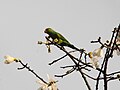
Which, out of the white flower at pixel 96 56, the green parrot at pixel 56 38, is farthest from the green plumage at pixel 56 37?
the white flower at pixel 96 56

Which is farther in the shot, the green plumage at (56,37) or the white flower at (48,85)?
the white flower at (48,85)

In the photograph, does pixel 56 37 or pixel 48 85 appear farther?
pixel 48 85

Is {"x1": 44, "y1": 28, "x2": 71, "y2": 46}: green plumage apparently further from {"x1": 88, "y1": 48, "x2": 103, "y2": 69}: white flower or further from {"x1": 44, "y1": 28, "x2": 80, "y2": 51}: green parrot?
{"x1": 88, "y1": 48, "x2": 103, "y2": 69}: white flower

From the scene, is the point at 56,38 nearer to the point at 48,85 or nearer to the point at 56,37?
the point at 56,37

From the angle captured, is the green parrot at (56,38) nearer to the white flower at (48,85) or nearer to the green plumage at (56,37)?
the green plumage at (56,37)

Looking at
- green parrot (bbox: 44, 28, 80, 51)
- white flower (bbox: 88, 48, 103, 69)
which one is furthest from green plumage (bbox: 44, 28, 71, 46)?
white flower (bbox: 88, 48, 103, 69)

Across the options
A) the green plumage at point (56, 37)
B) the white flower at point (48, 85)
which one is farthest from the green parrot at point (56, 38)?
the white flower at point (48, 85)

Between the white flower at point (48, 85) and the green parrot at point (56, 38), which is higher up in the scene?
the green parrot at point (56, 38)

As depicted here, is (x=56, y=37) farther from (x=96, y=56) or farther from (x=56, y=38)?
(x=96, y=56)

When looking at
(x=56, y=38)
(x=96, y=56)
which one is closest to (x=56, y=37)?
(x=56, y=38)

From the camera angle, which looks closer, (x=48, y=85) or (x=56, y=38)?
(x=56, y=38)

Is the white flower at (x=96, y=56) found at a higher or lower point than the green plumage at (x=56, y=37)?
lower

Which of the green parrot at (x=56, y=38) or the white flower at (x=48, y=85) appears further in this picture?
A: the white flower at (x=48, y=85)

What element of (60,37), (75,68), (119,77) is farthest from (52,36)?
(119,77)
